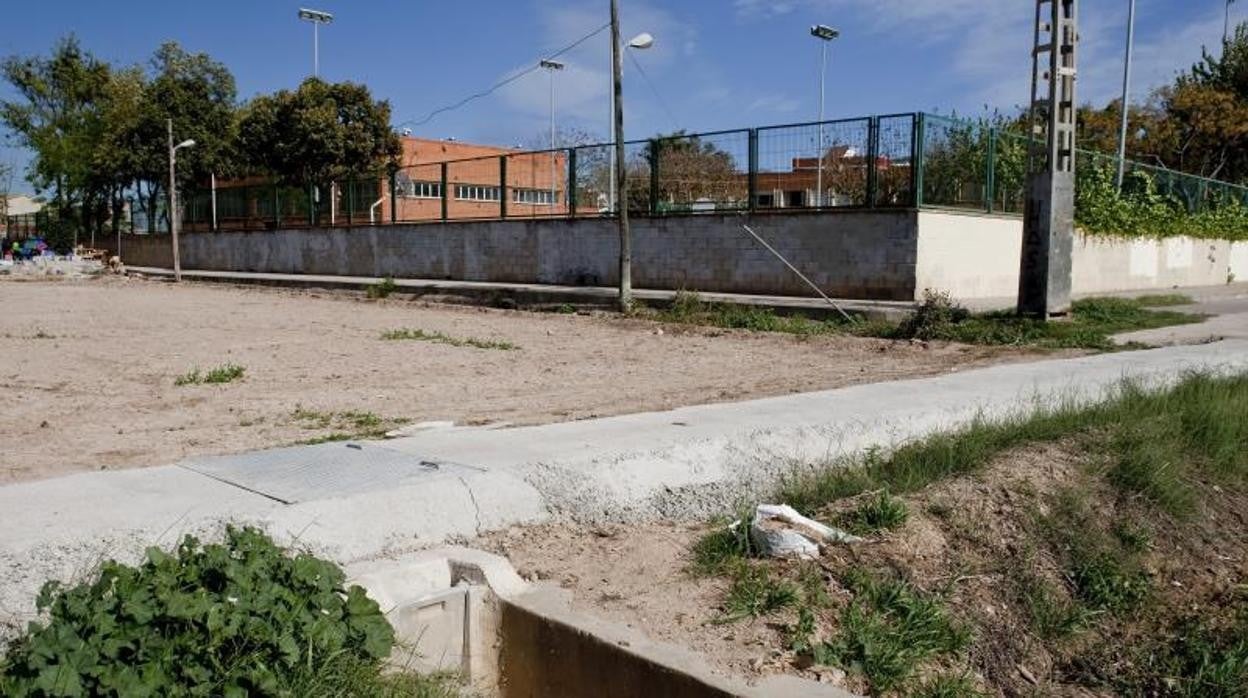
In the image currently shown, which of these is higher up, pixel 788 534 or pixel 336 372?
pixel 788 534

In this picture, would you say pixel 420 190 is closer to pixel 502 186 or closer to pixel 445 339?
pixel 502 186

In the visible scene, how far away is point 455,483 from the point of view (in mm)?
4383

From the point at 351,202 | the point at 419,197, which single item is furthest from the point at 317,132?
the point at 419,197

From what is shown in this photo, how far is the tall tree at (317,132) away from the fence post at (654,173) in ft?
80.4

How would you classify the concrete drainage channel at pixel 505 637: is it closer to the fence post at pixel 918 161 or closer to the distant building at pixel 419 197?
the fence post at pixel 918 161

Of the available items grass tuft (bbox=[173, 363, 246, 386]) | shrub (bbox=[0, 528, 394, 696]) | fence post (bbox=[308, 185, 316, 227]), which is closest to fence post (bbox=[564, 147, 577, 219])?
fence post (bbox=[308, 185, 316, 227])

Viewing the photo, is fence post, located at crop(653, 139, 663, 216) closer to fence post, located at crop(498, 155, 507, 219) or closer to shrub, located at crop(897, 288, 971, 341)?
fence post, located at crop(498, 155, 507, 219)

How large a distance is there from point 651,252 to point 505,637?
60.4 ft

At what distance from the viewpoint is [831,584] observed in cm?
388

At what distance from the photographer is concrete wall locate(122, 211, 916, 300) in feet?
59.0

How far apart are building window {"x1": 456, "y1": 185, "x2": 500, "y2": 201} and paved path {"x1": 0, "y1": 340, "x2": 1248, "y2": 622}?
21.3m

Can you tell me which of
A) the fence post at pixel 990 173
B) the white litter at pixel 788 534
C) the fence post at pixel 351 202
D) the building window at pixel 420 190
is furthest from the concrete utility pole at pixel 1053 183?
the fence post at pixel 351 202

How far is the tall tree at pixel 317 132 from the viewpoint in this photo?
4316cm

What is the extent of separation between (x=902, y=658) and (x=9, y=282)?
38297 millimetres
